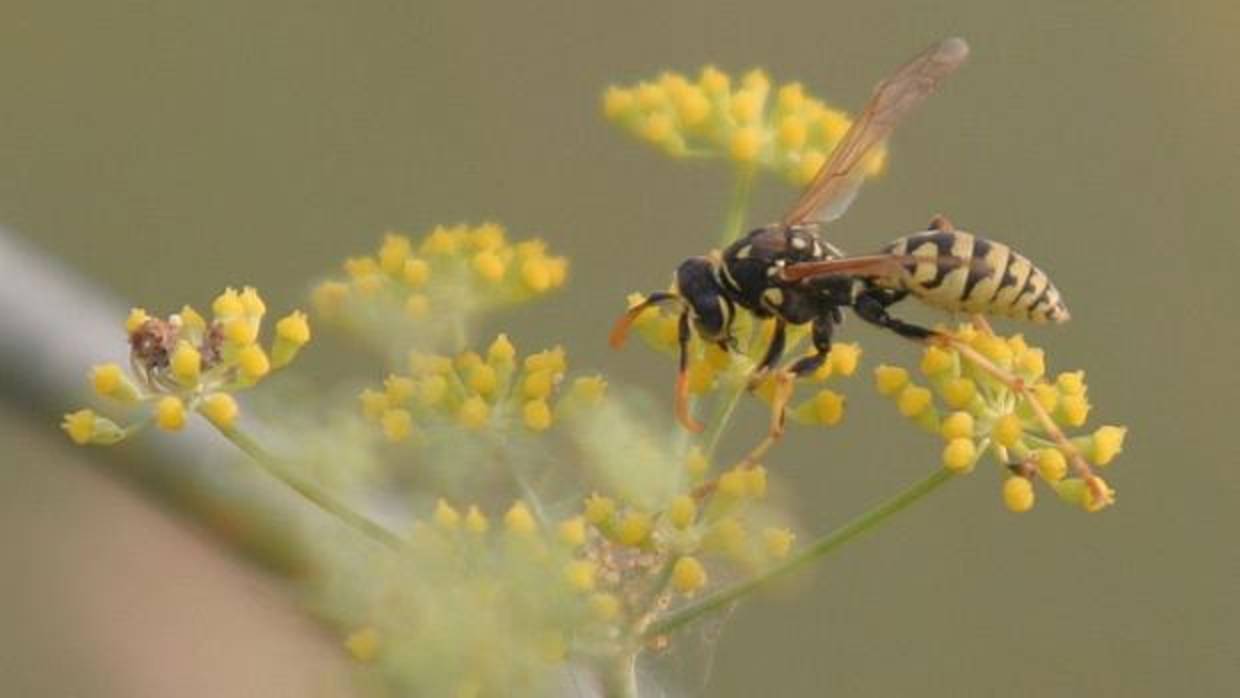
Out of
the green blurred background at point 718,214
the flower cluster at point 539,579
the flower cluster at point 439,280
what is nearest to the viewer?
the flower cluster at point 539,579

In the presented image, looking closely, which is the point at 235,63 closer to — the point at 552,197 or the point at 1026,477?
the point at 552,197

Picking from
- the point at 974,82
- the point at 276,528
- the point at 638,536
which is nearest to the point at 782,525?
the point at 638,536

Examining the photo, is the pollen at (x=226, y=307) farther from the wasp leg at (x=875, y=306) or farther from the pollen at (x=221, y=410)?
the wasp leg at (x=875, y=306)

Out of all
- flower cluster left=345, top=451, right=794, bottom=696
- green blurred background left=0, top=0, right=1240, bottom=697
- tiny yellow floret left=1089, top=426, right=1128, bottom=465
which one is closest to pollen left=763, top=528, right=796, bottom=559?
flower cluster left=345, top=451, right=794, bottom=696

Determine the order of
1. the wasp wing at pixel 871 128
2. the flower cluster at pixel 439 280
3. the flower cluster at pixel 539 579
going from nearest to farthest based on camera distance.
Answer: the flower cluster at pixel 539 579
the flower cluster at pixel 439 280
the wasp wing at pixel 871 128

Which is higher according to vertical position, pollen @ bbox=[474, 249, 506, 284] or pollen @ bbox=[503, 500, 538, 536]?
pollen @ bbox=[474, 249, 506, 284]

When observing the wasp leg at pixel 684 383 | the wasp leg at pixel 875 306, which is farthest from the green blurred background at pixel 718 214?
the wasp leg at pixel 684 383

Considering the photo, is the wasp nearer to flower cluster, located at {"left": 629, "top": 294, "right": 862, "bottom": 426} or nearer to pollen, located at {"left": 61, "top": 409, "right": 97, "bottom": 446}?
flower cluster, located at {"left": 629, "top": 294, "right": 862, "bottom": 426}
